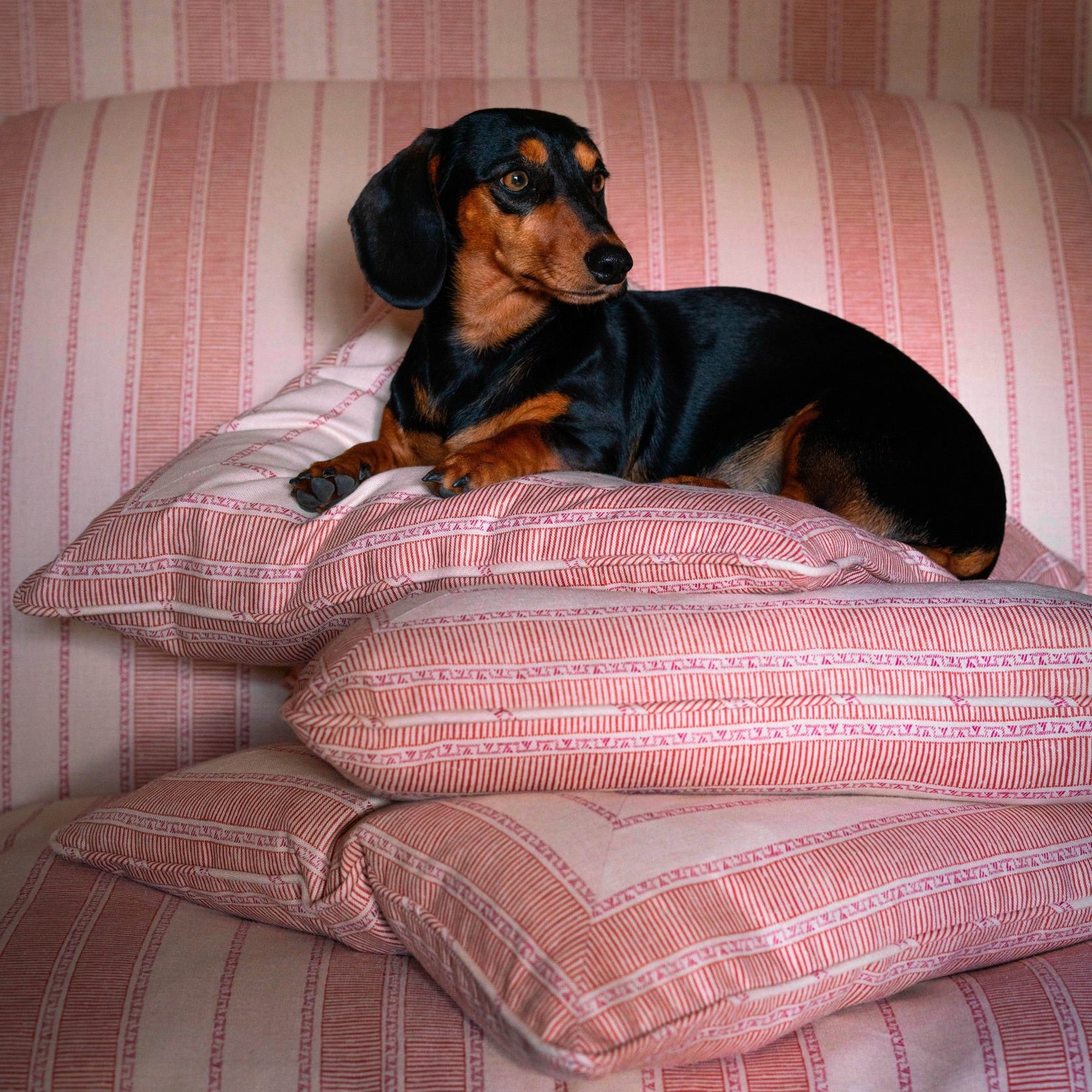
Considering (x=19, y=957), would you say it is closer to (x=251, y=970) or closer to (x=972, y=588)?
(x=251, y=970)

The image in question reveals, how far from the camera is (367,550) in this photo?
1154 millimetres

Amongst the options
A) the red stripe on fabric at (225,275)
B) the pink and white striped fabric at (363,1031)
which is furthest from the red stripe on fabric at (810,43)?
the pink and white striped fabric at (363,1031)

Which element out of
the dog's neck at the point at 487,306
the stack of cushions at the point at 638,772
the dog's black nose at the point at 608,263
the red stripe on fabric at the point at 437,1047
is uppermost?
the dog's black nose at the point at 608,263

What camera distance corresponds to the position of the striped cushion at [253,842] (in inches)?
39.0

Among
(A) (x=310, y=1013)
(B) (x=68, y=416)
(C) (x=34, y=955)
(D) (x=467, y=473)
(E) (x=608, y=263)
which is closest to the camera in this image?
(A) (x=310, y=1013)

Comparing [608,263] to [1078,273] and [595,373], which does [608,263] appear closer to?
[595,373]

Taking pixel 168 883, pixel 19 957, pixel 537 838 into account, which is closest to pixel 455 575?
pixel 537 838

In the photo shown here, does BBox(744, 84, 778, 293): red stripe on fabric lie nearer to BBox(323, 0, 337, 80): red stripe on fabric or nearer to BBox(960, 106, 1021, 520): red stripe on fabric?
BBox(960, 106, 1021, 520): red stripe on fabric

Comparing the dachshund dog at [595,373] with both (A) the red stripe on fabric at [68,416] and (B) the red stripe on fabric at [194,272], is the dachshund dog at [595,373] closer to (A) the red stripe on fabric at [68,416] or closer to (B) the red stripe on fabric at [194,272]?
(B) the red stripe on fabric at [194,272]

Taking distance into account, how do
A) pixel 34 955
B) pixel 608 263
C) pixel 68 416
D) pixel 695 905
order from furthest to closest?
1. pixel 68 416
2. pixel 608 263
3. pixel 34 955
4. pixel 695 905

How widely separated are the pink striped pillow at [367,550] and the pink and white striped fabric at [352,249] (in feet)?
1.41

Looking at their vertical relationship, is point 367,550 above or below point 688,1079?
above

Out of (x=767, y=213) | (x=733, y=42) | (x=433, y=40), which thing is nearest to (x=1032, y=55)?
(x=733, y=42)

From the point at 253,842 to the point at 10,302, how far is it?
1.19m
